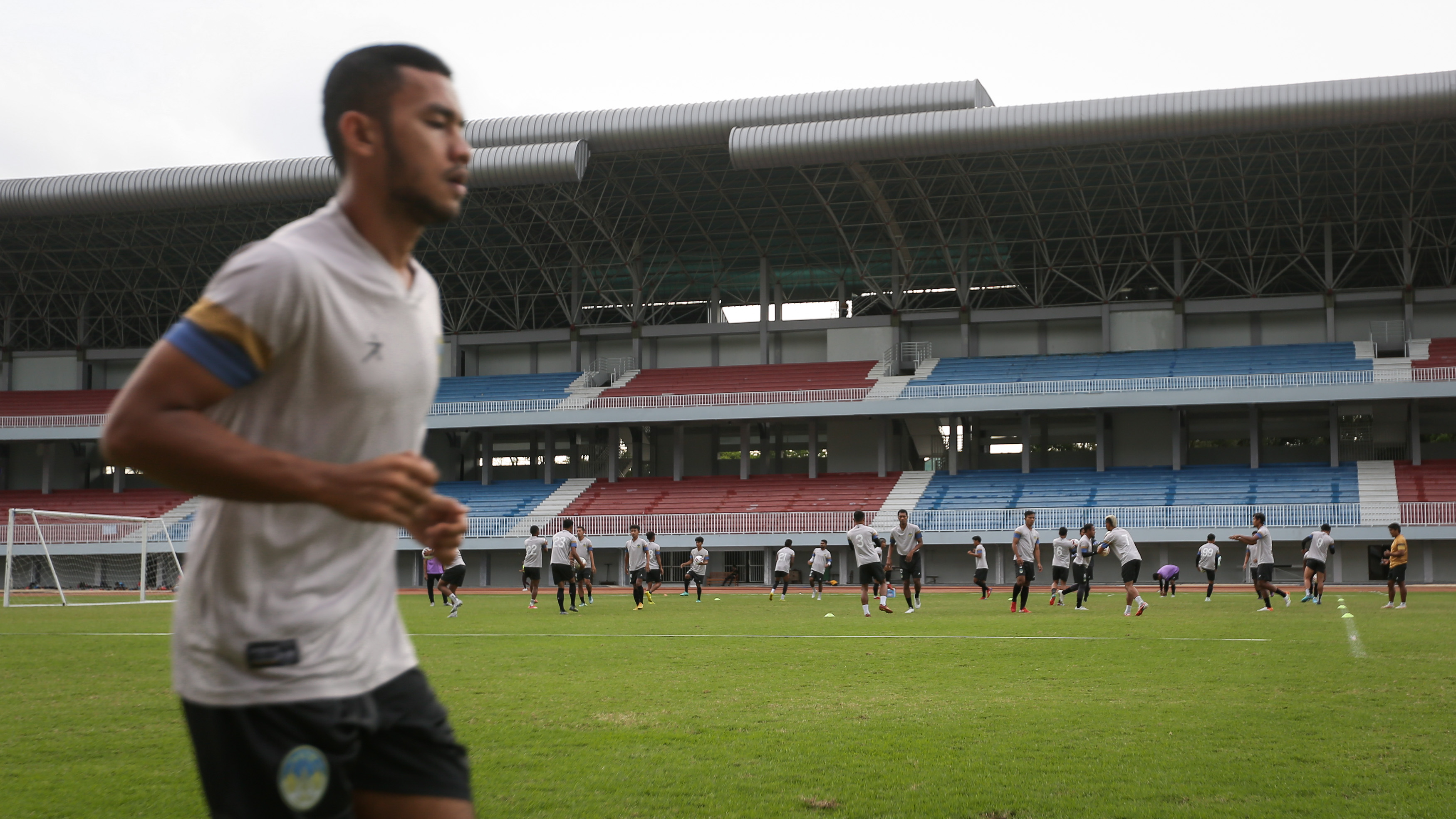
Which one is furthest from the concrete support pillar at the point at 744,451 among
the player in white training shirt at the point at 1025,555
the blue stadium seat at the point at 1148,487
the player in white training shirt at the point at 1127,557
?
the player in white training shirt at the point at 1127,557

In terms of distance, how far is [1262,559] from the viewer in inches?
1014

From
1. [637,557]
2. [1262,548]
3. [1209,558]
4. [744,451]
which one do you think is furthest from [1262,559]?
[744,451]

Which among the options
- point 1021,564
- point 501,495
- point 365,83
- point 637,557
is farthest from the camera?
point 501,495

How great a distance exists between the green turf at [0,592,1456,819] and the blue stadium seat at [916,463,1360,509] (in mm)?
26725

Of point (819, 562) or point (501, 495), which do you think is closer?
point (819, 562)

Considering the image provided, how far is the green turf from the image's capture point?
22.4 ft

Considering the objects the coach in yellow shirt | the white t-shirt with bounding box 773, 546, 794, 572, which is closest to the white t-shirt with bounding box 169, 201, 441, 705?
the coach in yellow shirt

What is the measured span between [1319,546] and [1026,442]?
24225 mm

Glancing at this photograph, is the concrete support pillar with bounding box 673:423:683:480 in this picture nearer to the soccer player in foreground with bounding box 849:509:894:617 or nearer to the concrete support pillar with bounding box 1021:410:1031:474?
A: the concrete support pillar with bounding box 1021:410:1031:474

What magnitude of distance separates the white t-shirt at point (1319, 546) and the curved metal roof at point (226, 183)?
2625 cm

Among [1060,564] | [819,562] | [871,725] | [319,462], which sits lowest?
[871,725]

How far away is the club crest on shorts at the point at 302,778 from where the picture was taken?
8.04 feet

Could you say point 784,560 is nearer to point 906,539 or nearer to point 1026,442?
point 906,539

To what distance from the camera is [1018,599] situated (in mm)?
27469
